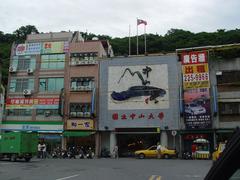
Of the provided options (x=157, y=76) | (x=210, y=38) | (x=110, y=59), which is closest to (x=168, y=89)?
(x=157, y=76)

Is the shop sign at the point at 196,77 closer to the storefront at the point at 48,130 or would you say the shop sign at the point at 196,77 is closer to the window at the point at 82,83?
the window at the point at 82,83

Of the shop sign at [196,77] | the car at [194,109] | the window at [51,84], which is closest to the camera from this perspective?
the car at [194,109]

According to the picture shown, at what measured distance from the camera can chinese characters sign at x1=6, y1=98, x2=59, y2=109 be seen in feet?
148

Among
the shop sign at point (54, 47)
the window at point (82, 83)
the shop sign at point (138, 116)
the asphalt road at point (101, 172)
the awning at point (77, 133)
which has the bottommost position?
the asphalt road at point (101, 172)

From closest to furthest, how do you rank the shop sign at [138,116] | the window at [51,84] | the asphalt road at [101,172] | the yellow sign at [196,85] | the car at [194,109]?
the asphalt road at [101,172] < the car at [194,109] < the yellow sign at [196,85] < the shop sign at [138,116] < the window at [51,84]

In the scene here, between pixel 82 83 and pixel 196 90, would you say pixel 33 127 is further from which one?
pixel 196 90

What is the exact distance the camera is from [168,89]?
42.2 metres

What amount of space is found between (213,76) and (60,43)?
735 inches

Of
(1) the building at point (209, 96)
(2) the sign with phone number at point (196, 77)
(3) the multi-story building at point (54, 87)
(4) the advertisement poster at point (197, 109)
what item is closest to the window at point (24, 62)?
(3) the multi-story building at point (54, 87)

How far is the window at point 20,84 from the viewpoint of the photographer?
46.4 meters

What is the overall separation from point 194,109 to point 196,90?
2115 mm

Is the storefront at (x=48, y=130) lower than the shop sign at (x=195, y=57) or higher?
lower

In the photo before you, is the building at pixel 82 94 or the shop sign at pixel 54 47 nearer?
the building at pixel 82 94

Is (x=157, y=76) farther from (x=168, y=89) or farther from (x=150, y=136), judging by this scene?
(x=150, y=136)
